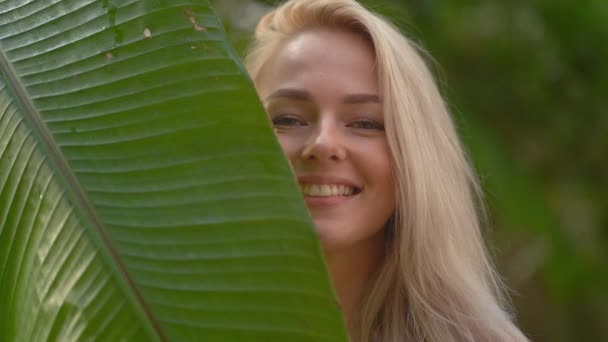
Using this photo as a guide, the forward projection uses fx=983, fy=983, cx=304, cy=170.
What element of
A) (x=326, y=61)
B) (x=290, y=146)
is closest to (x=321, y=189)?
(x=290, y=146)

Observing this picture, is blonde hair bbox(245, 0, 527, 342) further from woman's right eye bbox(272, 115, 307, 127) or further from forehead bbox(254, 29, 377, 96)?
woman's right eye bbox(272, 115, 307, 127)

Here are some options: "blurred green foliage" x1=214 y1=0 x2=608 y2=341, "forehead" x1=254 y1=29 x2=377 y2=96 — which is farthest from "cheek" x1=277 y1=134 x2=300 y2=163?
"blurred green foliage" x1=214 y1=0 x2=608 y2=341

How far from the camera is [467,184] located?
8.14 ft

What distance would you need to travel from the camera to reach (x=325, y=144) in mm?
1956

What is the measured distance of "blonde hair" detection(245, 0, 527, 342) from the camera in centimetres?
212

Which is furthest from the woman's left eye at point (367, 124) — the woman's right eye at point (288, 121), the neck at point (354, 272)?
the neck at point (354, 272)

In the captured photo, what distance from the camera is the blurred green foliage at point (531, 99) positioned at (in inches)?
148

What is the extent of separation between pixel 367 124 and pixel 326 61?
16 cm

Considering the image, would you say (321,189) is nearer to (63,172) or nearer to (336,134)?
(336,134)

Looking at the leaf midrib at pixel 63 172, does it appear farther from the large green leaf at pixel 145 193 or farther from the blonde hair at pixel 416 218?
the blonde hair at pixel 416 218

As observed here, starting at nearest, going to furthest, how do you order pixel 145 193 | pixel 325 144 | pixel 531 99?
pixel 145 193 < pixel 325 144 < pixel 531 99

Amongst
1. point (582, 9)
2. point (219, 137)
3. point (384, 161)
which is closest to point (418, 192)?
point (384, 161)

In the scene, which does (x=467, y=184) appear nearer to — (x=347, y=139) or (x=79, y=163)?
(x=347, y=139)

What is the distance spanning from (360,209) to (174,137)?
1.03 m
